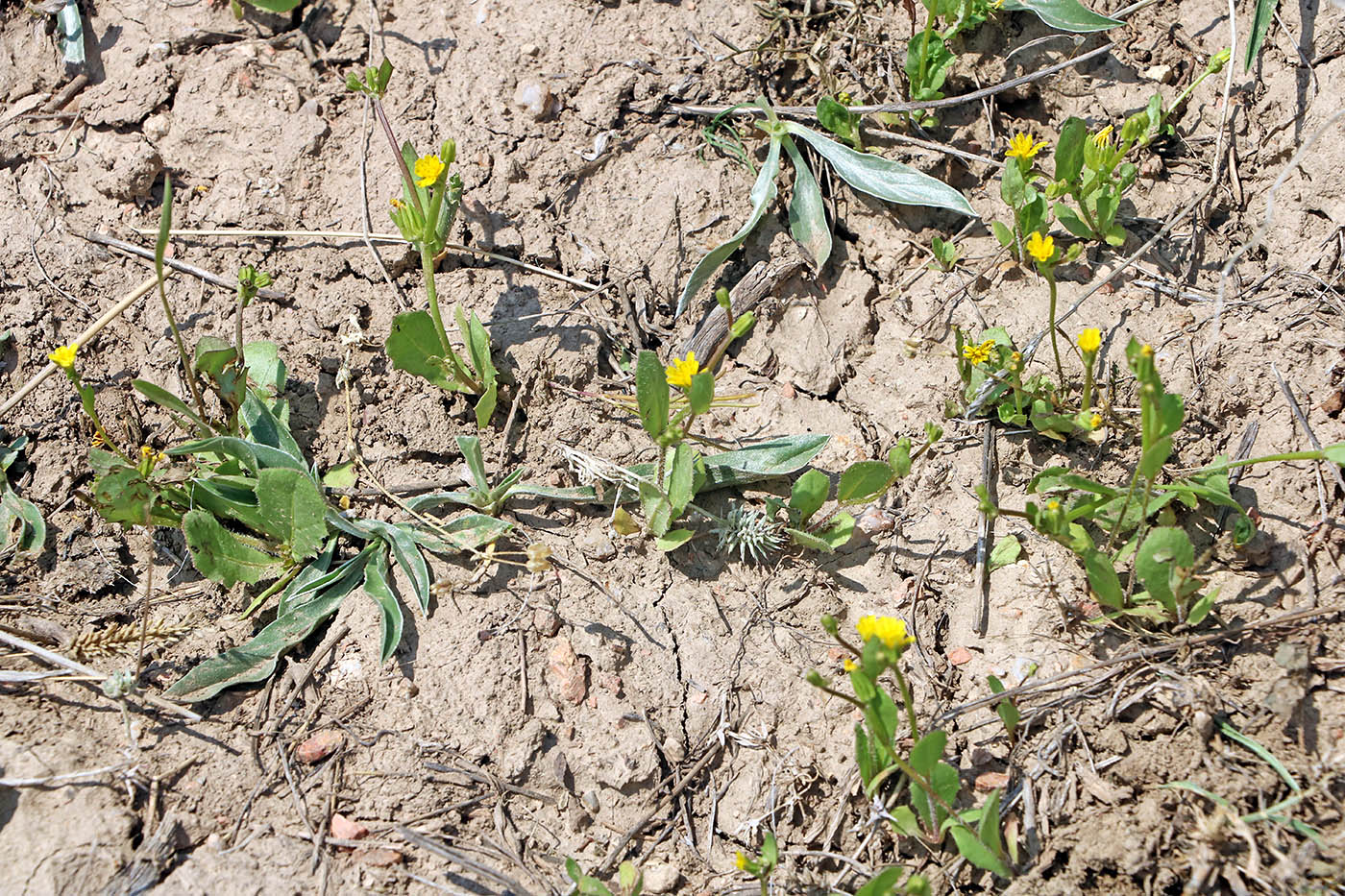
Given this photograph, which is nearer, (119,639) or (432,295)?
(119,639)

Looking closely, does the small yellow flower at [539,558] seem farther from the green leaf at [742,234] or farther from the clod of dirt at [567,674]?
the green leaf at [742,234]

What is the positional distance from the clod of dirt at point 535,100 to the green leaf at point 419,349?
3.39 ft

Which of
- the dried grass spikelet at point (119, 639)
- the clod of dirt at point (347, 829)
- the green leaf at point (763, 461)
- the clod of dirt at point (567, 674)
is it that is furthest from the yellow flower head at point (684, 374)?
the dried grass spikelet at point (119, 639)

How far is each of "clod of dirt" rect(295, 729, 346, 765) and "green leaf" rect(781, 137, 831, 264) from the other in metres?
2.08

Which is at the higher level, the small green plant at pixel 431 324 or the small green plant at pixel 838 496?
the small green plant at pixel 431 324

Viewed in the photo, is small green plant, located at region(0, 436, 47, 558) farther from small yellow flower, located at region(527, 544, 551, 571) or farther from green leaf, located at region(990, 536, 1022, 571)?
green leaf, located at region(990, 536, 1022, 571)

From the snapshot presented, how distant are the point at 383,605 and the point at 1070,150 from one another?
2.52 metres

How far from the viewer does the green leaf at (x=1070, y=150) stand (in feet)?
9.77

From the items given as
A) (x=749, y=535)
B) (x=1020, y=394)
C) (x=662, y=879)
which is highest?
(x=1020, y=394)

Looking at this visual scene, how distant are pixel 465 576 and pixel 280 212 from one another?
1566mm

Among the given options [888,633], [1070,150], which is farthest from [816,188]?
[888,633]

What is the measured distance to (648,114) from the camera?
11.2 feet

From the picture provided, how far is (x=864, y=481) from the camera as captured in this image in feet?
8.80

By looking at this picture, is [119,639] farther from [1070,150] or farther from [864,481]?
[1070,150]
